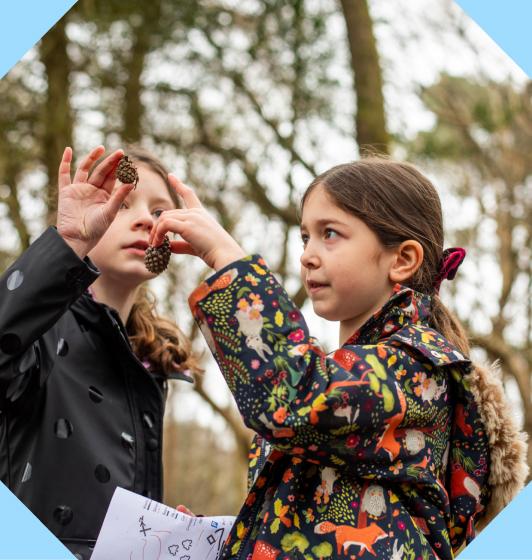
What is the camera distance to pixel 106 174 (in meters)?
1.74

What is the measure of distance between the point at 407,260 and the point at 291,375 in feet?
1.43

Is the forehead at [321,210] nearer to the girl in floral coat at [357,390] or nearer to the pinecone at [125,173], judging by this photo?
the girl in floral coat at [357,390]

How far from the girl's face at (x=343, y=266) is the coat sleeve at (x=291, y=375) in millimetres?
165

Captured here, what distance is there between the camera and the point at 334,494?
1.38 meters

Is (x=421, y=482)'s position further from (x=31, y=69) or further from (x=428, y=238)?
(x=31, y=69)

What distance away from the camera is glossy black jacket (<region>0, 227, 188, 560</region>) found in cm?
157

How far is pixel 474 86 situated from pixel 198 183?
231 cm

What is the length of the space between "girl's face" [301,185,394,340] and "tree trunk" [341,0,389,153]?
334cm

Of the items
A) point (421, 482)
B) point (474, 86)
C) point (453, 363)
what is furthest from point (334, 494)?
point (474, 86)

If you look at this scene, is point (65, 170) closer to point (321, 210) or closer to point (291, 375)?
point (321, 210)

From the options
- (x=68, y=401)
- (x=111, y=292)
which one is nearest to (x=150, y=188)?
(x=111, y=292)

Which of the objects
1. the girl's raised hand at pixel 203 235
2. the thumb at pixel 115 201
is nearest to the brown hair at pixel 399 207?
the girl's raised hand at pixel 203 235

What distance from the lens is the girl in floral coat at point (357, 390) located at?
4.33ft

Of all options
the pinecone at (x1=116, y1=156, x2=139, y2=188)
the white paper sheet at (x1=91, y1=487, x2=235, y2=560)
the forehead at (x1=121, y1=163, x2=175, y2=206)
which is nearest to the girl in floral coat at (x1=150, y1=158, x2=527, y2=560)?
the white paper sheet at (x1=91, y1=487, x2=235, y2=560)
